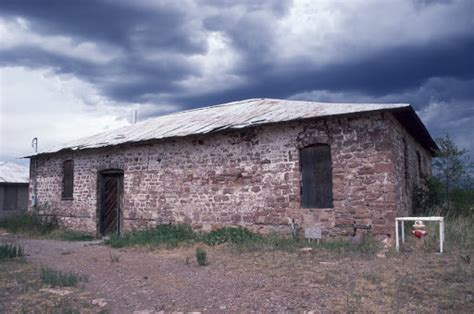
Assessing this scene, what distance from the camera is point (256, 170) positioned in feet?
33.8

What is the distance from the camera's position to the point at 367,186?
8.91m

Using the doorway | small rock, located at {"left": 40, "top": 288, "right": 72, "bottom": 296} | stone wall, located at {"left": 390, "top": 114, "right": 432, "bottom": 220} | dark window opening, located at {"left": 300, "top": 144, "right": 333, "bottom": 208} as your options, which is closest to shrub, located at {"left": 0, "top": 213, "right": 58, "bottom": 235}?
the doorway

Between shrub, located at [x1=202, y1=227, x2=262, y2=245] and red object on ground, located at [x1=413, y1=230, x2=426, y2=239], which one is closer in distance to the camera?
red object on ground, located at [x1=413, y1=230, x2=426, y2=239]

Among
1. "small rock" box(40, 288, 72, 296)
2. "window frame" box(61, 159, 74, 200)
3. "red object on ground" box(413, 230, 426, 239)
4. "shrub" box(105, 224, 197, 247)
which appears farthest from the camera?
"window frame" box(61, 159, 74, 200)

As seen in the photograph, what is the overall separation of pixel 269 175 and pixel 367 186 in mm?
2376

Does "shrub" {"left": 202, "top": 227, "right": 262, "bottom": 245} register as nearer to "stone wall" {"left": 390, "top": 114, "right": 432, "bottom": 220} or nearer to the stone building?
the stone building

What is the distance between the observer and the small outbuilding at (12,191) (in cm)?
1939

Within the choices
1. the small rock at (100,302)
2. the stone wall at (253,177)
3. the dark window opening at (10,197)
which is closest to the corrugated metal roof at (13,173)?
the dark window opening at (10,197)

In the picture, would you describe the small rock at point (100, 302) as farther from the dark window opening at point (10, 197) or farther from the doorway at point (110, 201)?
the dark window opening at point (10, 197)

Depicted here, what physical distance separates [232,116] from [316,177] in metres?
3.65

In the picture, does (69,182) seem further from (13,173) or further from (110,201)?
(13,173)

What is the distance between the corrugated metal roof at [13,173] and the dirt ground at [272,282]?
12961 millimetres

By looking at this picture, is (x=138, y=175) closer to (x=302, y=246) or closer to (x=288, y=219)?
(x=288, y=219)

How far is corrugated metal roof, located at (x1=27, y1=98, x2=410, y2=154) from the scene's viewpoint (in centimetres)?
955
